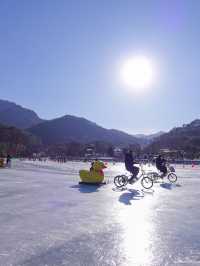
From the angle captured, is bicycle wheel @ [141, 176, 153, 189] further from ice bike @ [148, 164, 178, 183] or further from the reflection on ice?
the reflection on ice

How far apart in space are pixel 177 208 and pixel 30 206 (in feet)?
13.6

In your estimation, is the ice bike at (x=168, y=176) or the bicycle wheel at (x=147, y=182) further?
the ice bike at (x=168, y=176)

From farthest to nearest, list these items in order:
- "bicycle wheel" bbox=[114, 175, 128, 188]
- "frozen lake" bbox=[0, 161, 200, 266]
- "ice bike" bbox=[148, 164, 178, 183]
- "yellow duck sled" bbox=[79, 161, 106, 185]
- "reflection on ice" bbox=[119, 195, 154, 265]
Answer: "ice bike" bbox=[148, 164, 178, 183] → "yellow duck sled" bbox=[79, 161, 106, 185] → "bicycle wheel" bbox=[114, 175, 128, 188] → "reflection on ice" bbox=[119, 195, 154, 265] → "frozen lake" bbox=[0, 161, 200, 266]

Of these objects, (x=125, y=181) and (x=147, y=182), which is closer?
(x=125, y=181)

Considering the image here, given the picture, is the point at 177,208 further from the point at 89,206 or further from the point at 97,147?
the point at 97,147

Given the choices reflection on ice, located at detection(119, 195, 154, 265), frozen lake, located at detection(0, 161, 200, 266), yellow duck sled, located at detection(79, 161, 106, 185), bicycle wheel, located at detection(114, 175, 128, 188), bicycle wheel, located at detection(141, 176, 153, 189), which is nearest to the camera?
frozen lake, located at detection(0, 161, 200, 266)

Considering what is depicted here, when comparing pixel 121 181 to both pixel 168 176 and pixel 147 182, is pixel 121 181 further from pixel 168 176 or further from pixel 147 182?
pixel 168 176

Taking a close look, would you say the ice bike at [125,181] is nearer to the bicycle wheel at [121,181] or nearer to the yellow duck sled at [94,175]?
the bicycle wheel at [121,181]

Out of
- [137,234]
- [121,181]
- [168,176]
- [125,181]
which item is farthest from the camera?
[168,176]

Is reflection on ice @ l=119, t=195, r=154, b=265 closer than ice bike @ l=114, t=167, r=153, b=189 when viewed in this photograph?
Yes

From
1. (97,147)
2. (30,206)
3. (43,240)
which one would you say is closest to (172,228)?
(43,240)

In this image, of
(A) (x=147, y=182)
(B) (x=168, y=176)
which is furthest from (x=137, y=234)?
(B) (x=168, y=176)

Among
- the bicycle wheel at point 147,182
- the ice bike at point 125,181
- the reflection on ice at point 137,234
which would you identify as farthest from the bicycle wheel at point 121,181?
the reflection on ice at point 137,234

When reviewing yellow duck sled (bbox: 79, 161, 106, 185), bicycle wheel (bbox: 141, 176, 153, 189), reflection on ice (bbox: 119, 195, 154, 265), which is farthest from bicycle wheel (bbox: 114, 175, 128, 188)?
reflection on ice (bbox: 119, 195, 154, 265)
